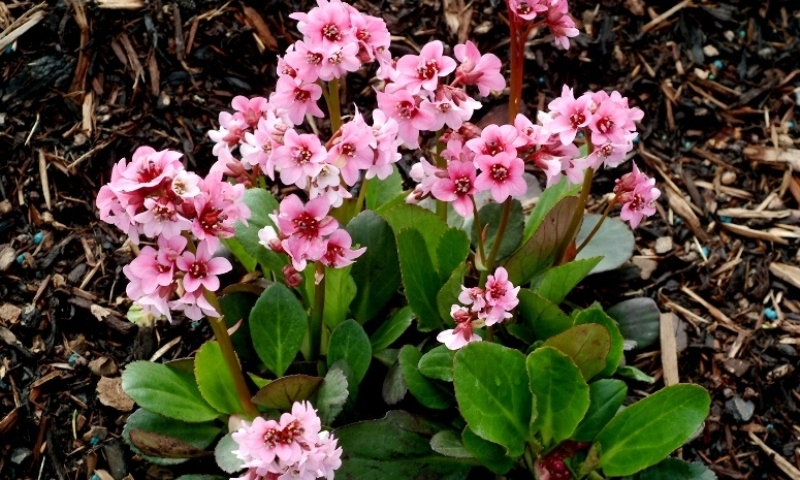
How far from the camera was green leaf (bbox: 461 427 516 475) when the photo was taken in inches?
98.1

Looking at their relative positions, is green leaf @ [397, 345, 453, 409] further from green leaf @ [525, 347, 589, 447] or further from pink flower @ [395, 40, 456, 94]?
pink flower @ [395, 40, 456, 94]

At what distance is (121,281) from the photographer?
3.25m

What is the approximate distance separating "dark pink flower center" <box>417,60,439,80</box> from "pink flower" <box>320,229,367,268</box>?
0.46 m

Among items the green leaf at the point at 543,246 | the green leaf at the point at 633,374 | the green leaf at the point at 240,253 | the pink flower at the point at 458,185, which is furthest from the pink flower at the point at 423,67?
the green leaf at the point at 633,374

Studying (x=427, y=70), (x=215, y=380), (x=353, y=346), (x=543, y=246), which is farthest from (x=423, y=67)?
(x=215, y=380)

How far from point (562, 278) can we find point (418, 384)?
23.8 inches

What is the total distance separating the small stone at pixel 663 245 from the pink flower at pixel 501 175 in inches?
58.2

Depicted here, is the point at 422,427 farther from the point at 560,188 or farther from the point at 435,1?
the point at 435,1

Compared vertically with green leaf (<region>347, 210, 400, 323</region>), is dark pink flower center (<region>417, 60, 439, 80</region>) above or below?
above

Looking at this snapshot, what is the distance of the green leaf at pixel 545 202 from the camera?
3006mm

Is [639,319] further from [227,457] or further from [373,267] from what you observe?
[227,457]

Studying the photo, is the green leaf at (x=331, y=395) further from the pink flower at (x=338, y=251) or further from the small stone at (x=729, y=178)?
the small stone at (x=729, y=178)

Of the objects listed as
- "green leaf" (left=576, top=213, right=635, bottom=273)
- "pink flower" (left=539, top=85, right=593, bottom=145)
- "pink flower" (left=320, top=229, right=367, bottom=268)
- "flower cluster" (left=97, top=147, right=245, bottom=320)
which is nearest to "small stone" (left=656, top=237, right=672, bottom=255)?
"green leaf" (left=576, top=213, right=635, bottom=273)

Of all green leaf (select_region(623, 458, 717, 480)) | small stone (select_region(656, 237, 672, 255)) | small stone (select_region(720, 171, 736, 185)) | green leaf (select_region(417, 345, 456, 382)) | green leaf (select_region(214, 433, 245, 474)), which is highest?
green leaf (select_region(417, 345, 456, 382))
